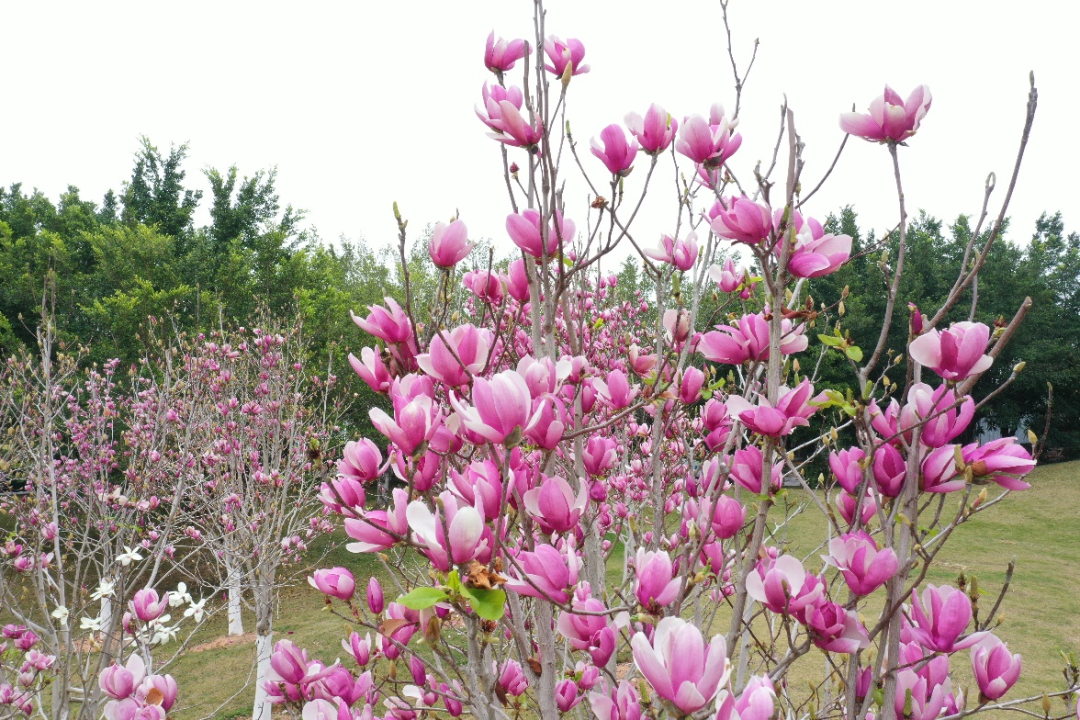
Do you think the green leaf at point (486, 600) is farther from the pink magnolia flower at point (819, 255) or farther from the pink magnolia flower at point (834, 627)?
the pink magnolia flower at point (819, 255)

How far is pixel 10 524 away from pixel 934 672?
18.0m

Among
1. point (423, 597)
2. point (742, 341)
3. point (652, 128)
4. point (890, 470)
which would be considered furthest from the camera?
point (652, 128)

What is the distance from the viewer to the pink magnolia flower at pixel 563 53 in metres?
1.53

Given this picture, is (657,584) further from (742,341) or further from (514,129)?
(514,129)

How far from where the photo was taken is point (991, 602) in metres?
8.52

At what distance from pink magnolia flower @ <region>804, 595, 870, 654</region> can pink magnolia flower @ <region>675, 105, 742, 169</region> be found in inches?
35.5

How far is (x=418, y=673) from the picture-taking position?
1440mm

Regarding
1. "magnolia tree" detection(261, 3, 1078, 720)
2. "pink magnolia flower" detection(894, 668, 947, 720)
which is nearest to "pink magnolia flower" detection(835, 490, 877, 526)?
"magnolia tree" detection(261, 3, 1078, 720)

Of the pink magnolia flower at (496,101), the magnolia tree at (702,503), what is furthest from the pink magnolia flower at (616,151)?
the pink magnolia flower at (496,101)

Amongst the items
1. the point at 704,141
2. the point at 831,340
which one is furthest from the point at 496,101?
the point at 831,340

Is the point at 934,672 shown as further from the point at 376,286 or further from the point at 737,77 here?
the point at 376,286

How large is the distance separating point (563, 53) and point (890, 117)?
0.73 m

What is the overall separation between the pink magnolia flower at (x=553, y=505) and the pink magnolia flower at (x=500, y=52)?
0.98m

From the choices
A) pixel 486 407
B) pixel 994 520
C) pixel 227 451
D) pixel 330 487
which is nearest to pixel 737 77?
pixel 486 407
